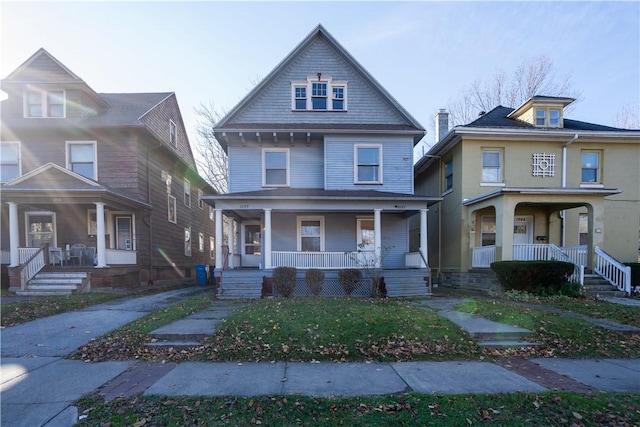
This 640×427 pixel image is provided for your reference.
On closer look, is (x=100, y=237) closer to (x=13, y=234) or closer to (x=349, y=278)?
(x=13, y=234)

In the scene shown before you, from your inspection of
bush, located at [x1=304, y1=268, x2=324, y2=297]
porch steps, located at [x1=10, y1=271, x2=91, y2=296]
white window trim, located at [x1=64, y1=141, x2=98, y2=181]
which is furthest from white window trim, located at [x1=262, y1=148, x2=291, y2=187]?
porch steps, located at [x1=10, y1=271, x2=91, y2=296]

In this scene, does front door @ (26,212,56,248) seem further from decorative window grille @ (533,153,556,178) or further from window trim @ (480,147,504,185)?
decorative window grille @ (533,153,556,178)

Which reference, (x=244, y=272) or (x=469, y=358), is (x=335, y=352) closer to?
(x=469, y=358)

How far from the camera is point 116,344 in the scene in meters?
5.41

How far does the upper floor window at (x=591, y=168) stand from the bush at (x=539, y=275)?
6.02 m

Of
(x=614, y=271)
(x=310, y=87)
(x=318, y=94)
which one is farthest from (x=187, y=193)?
(x=614, y=271)

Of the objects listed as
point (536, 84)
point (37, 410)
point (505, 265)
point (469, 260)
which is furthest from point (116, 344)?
point (536, 84)

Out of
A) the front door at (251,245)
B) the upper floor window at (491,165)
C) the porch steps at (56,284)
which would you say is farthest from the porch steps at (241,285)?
the upper floor window at (491,165)

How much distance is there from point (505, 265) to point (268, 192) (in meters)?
8.88

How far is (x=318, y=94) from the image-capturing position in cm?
1320

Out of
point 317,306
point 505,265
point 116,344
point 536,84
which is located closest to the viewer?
point 116,344

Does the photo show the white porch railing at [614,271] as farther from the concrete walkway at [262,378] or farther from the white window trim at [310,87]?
the white window trim at [310,87]

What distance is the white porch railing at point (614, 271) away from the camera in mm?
10352

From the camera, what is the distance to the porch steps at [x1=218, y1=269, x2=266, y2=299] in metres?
10.3
